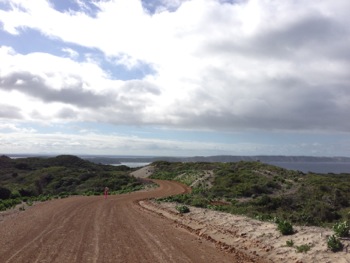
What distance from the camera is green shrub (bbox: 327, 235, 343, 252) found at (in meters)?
11.5

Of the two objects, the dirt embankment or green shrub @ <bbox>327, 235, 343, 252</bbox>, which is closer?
green shrub @ <bbox>327, 235, 343, 252</bbox>

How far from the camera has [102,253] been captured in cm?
1280

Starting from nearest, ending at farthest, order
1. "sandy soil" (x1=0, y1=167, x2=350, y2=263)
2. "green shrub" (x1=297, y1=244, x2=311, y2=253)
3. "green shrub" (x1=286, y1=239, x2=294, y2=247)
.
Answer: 1. "green shrub" (x1=297, y1=244, x2=311, y2=253)
2. "sandy soil" (x1=0, y1=167, x2=350, y2=263)
3. "green shrub" (x1=286, y1=239, x2=294, y2=247)

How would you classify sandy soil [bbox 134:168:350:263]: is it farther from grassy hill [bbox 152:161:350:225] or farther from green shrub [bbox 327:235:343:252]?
grassy hill [bbox 152:161:350:225]

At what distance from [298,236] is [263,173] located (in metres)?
50.9

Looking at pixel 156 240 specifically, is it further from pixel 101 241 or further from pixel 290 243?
pixel 290 243

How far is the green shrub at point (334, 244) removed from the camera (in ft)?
37.8

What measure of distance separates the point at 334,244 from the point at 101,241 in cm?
887

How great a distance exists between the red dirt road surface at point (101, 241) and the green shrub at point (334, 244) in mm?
2752

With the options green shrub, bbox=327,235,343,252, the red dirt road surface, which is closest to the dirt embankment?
the red dirt road surface

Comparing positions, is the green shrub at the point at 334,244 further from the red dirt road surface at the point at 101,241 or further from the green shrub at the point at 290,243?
the red dirt road surface at the point at 101,241

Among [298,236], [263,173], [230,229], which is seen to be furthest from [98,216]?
[263,173]

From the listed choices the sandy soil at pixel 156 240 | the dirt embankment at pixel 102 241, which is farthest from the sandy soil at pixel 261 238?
the dirt embankment at pixel 102 241

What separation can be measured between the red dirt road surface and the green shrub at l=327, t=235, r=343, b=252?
2752mm
